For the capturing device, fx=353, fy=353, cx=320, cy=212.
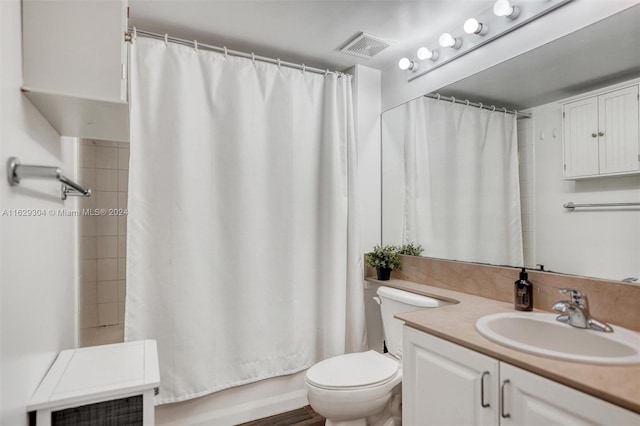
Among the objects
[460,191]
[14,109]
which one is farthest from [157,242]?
[460,191]

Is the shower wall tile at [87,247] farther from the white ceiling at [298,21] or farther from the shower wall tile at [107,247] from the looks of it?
the white ceiling at [298,21]

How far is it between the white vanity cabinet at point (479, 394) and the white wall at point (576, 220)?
2.31ft

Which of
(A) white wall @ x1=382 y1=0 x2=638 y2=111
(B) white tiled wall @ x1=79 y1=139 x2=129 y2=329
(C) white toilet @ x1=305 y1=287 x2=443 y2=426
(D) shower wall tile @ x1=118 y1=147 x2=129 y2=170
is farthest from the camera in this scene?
(D) shower wall tile @ x1=118 y1=147 x2=129 y2=170

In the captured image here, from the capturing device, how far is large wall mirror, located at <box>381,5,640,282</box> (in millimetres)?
1400

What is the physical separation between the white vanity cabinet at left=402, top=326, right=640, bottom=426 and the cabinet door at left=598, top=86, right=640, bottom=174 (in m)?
0.95

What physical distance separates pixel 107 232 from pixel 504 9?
9.15 ft

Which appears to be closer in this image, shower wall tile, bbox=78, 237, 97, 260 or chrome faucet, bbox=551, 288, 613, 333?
chrome faucet, bbox=551, 288, 613, 333

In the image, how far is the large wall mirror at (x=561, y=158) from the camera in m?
1.40

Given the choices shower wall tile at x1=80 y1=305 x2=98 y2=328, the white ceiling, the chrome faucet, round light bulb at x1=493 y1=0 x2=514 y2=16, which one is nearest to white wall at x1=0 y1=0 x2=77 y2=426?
shower wall tile at x1=80 y1=305 x2=98 y2=328

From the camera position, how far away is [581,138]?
5.10 ft

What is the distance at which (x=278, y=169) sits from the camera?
7.66ft

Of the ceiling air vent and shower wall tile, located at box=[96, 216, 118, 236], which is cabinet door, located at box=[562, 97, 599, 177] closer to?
the ceiling air vent

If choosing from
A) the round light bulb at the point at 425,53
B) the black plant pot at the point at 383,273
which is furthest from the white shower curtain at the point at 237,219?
the round light bulb at the point at 425,53

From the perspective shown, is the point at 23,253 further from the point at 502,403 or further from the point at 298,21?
the point at 298,21
